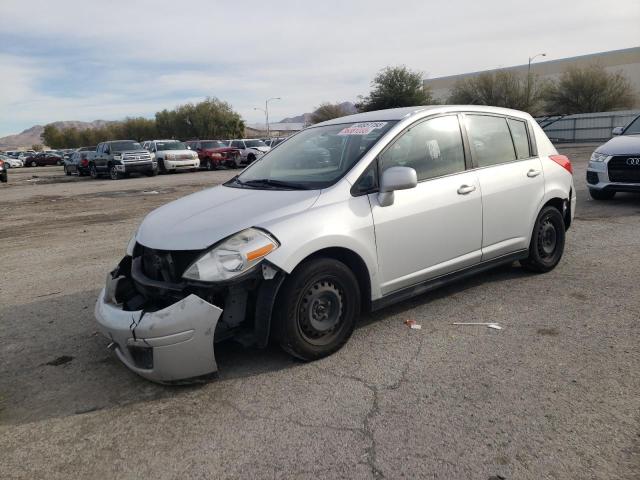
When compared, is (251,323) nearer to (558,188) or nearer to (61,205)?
(558,188)

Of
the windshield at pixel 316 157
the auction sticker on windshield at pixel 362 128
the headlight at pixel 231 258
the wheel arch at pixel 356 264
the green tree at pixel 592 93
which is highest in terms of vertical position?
the green tree at pixel 592 93

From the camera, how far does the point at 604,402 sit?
2959 millimetres

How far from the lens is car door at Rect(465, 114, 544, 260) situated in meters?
4.66

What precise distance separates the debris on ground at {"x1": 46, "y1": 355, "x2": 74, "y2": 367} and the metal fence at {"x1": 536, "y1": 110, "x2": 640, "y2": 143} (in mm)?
41658

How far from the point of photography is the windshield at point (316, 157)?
4039 mm

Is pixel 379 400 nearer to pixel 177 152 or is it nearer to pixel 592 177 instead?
pixel 592 177

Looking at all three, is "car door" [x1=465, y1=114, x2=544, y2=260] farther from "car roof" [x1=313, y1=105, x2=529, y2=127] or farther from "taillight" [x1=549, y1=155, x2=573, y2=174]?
"taillight" [x1=549, y1=155, x2=573, y2=174]

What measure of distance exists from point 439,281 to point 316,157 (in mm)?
1460

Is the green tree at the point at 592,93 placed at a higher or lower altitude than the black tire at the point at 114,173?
higher

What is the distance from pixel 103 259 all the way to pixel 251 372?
436 centimetres

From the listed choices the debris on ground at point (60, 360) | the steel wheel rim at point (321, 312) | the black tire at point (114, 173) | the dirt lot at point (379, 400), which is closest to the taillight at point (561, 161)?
the dirt lot at point (379, 400)

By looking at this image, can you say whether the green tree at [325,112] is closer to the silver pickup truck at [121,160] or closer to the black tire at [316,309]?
the silver pickup truck at [121,160]

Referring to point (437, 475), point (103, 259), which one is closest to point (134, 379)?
point (437, 475)

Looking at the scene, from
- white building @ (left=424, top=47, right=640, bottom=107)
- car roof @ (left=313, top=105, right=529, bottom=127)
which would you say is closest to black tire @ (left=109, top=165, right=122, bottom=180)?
car roof @ (left=313, top=105, right=529, bottom=127)
